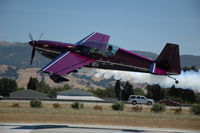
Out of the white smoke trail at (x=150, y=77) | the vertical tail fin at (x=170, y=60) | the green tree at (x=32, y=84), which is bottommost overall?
the white smoke trail at (x=150, y=77)

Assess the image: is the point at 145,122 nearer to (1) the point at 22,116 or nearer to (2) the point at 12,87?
(1) the point at 22,116

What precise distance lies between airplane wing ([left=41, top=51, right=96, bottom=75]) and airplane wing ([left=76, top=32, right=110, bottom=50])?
1322 millimetres

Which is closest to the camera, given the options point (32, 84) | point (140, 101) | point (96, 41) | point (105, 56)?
point (105, 56)

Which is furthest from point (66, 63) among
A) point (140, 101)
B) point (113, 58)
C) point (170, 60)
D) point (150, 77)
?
point (140, 101)

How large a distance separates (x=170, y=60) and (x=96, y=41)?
274 inches

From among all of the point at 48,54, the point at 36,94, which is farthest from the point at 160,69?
the point at 36,94

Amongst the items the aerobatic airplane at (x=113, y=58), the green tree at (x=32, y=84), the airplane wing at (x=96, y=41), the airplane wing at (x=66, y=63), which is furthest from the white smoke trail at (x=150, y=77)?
the green tree at (x=32, y=84)

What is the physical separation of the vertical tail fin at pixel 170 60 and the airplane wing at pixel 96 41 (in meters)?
5.39

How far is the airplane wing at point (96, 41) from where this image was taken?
3166 centimetres

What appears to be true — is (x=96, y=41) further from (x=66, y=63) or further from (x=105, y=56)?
(x=66, y=63)

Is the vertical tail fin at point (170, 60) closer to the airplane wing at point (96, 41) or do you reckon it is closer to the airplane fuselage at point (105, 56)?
the airplane fuselage at point (105, 56)

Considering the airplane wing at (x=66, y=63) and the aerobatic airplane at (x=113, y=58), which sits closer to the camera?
the airplane wing at (x=66, y=63)

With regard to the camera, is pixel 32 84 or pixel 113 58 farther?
A: pixel 32 84

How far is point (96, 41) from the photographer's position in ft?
105
